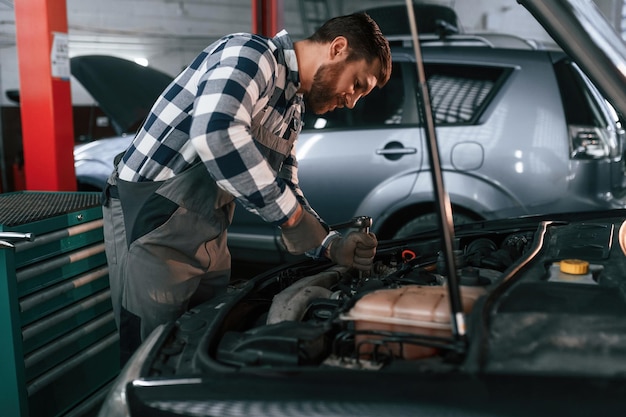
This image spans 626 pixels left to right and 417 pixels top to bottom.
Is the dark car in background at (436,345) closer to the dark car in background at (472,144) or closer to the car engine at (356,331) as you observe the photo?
the car engine at (356,331)

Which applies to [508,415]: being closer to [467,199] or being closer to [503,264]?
[503,264]

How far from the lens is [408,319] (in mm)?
1156

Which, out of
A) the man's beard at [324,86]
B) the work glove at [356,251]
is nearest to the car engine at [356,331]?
the work glove at [356,251]

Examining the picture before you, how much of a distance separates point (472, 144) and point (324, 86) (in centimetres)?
194

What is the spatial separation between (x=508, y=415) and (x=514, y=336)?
17 cm

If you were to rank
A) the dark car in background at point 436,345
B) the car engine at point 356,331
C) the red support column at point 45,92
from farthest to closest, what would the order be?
the red support column at point 45,92 < the car engine at point 356,331 < the dark car in background at point 436,345

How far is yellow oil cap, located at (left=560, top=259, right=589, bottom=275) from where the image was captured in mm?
1300

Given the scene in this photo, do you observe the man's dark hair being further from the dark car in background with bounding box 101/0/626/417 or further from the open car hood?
the open car hood

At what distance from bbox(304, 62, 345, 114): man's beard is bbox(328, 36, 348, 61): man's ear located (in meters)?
0.02

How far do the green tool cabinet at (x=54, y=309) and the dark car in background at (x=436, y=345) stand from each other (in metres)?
0.83

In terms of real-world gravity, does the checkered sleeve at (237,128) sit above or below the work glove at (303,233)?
above

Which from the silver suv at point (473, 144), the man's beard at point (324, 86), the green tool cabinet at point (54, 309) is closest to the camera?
the man's beard at point (324, 86)

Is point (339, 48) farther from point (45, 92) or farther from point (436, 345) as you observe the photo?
point (45, 92)

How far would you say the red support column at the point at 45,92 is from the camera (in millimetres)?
2854
